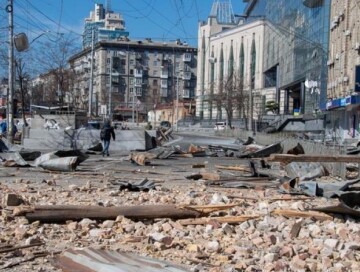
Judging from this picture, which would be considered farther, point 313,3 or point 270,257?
point 313,3

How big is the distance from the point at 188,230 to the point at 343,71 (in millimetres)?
47657

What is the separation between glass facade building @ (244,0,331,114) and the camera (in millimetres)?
66438

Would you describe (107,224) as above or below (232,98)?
below

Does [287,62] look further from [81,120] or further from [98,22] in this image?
[81,120]

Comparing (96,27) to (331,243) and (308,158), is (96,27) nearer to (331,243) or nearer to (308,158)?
(308,158)

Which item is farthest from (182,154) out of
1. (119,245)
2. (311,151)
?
(119,245)

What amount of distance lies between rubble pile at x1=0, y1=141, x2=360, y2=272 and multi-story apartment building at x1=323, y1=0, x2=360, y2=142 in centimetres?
3485

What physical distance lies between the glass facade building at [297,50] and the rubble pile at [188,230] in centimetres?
5400

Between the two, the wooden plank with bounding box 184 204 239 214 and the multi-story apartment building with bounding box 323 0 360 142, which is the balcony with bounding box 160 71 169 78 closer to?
the multi-story apartment building with bounding box 323 0 360 142

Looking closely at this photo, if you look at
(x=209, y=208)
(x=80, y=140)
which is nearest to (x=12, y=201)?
(x=209, y=208)

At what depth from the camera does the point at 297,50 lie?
264ft

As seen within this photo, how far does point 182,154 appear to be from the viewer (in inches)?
1206

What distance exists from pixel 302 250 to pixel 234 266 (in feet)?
3.95

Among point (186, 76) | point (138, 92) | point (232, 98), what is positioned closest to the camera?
point (232, 98)
